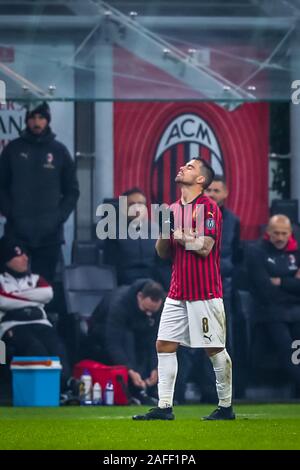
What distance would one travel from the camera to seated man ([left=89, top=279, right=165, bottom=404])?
48.4 ft

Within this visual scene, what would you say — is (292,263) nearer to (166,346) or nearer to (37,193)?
(37,193)

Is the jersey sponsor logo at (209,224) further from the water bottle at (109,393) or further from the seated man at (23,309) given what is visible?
the seated man at (23,309)

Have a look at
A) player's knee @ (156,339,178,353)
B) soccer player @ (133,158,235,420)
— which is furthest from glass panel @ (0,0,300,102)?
player's knee @ (156,339,178,353)

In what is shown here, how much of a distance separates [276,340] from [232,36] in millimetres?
2993

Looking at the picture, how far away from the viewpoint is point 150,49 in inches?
580

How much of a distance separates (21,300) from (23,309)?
98 millimetres

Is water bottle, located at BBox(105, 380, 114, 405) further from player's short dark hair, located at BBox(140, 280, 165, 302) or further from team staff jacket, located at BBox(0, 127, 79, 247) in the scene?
team staff jacket, located at BBox(0, 127, 79, 247)

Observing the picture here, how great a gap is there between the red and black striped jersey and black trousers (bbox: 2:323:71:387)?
10.6 feet

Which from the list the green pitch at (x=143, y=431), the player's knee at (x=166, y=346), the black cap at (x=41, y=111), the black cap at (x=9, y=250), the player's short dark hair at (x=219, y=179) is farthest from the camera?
the player's short dark hair at (x=219, y=179)

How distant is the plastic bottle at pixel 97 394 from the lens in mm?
14562

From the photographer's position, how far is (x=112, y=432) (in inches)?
417

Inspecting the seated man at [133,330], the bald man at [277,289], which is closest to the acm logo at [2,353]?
the seated man at [133,330]

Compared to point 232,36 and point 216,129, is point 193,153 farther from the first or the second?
point 232,36

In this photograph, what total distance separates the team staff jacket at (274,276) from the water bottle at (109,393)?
67.3 inches
